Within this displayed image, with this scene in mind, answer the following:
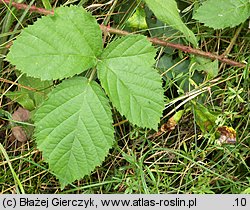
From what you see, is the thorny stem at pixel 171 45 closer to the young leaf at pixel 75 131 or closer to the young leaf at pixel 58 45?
the young leaf at pixel 58 45

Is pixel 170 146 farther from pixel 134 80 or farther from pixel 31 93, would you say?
pixel 31 93

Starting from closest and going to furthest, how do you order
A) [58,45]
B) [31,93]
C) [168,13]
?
[58,45], [168,13], [31,93]

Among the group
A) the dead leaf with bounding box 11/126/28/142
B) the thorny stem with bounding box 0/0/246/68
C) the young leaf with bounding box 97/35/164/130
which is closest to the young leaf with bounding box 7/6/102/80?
the young leaf with bounding box 97/35/164/130

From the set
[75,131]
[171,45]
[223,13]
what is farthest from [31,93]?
[223,13]

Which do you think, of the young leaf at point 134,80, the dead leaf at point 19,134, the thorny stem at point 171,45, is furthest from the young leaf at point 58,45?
the dead leaf at point 19,134
